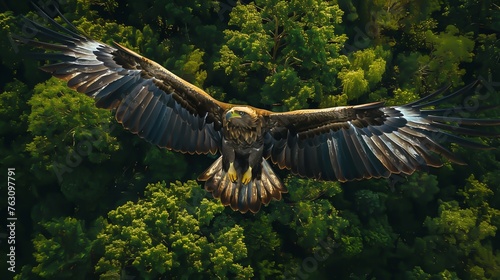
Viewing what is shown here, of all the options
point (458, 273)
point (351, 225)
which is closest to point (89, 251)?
point (351, 225)

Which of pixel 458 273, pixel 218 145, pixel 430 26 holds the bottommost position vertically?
pixel 458 273

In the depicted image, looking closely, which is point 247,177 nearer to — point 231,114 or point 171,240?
point 231,114

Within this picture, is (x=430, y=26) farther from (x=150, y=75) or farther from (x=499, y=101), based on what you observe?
(x=150, y=75)

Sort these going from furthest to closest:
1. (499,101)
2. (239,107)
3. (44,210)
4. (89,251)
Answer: (499,101) → (44,210) → (89,251) → (239,107)

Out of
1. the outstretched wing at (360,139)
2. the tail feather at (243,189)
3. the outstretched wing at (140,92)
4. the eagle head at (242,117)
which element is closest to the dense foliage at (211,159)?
the outstretched wing at (140,92)

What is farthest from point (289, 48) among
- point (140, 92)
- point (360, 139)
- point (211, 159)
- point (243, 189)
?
point (360, 139)

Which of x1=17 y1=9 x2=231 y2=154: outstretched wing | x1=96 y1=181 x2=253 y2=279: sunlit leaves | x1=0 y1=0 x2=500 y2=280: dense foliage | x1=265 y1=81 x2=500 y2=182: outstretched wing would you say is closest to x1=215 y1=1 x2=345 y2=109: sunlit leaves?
x1=0 y1=0 x2=500 y2=280: dense foliage
